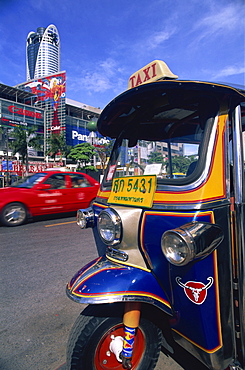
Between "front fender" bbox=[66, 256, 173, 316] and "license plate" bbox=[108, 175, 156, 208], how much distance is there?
472 millimetres

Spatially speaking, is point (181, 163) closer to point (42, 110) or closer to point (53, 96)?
point (42, 110)

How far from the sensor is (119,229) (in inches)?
70.6

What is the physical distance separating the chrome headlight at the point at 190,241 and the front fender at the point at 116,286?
0.28m

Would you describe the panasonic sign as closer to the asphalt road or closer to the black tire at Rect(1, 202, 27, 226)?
the black tire at Rect(1, 202, 27, 226)

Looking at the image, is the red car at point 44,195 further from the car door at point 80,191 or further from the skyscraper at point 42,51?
the skyscraper at point 42,51

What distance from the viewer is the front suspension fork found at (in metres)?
1.60

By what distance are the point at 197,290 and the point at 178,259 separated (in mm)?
279

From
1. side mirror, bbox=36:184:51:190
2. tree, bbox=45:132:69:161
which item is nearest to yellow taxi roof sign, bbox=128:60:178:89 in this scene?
side mirror, bbox=36:184:51:190

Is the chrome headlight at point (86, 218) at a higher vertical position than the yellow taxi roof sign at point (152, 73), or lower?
lower

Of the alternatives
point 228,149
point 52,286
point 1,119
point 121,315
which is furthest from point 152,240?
point 1,119

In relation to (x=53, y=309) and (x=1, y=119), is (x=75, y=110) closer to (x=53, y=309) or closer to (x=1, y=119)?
(x=1, y=119)

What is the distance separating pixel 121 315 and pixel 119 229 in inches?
22.4

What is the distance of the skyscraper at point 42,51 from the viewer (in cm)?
15750

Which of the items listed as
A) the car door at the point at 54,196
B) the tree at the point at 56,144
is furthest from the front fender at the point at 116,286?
the tree at the point at 56,144
